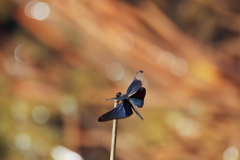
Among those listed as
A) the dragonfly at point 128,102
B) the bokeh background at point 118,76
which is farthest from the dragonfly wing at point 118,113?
the bokeh background at point 118,76

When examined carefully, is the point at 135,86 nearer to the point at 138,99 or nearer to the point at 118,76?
the point at 138,99

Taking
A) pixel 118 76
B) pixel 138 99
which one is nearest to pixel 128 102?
pixel 138 99

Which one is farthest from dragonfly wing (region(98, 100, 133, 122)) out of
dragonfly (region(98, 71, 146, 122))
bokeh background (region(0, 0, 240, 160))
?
bokeh background (region(0, 0, 240, 160))

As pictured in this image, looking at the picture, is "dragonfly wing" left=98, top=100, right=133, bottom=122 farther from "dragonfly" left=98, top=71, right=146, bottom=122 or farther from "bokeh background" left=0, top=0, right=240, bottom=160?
"bokeh background" left=0, top=0, right=240, bottom=160

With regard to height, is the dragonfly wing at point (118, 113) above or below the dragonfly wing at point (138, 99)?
below

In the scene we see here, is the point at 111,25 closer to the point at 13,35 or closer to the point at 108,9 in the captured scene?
the point at 108,9

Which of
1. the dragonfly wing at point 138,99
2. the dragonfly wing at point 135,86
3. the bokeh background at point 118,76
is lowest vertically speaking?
the dragonfly wing at point 138,99

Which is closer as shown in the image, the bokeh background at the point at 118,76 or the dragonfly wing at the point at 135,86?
the dragonfly wing at the point at 135,86

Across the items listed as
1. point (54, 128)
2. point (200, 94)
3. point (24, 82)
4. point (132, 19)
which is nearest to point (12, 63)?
point (24, 82)

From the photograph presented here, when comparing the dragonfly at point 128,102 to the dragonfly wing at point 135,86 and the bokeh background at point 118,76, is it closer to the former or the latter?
the dragonfly wing at point 135,86
